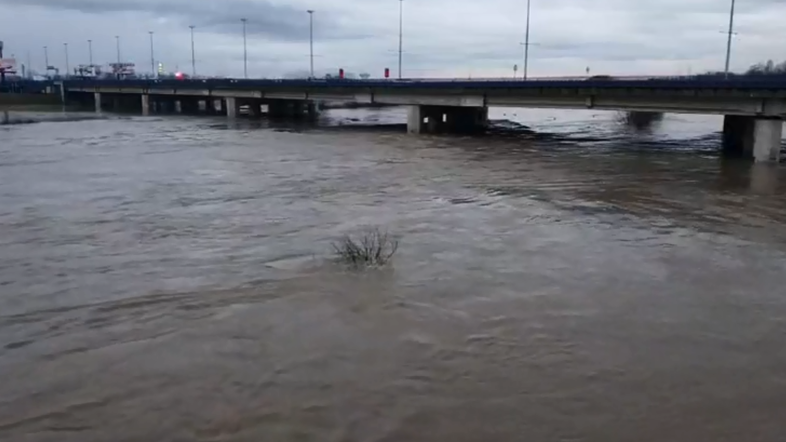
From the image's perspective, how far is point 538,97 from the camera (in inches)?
2057

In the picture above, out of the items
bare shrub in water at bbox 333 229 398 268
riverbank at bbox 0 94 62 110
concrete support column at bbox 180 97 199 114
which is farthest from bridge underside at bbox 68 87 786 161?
bare shrub in water at bbox 333 229 398 268

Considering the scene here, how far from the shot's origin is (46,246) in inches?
688

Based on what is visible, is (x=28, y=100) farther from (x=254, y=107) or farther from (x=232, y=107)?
(x=232, y=107)

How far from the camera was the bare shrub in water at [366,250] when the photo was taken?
608 inches

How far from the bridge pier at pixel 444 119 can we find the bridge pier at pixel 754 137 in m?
23.1


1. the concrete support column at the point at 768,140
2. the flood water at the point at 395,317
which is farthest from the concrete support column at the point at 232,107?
the concrete support column at the point at 768,140

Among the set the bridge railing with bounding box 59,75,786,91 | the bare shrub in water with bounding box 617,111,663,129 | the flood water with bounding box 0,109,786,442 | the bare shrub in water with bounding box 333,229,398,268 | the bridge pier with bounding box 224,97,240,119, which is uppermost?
the bridge railing with bounding box 59,75,786,91

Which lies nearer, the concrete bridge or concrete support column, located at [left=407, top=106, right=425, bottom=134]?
the concrete bridge

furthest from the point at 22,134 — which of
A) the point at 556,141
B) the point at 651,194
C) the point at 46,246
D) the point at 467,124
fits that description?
the point at 651,194

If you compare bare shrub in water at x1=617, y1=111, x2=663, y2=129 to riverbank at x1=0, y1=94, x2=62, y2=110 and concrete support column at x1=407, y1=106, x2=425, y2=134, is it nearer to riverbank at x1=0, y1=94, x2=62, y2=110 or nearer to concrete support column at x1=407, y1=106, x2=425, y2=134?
concrete support column at x1=407, y1=106, x2=425, y2=134

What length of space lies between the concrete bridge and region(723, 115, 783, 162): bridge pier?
0.16ft

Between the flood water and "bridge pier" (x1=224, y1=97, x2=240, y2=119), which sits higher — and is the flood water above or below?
below

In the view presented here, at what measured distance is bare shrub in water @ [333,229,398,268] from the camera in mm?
15445

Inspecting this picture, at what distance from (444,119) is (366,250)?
165ft
